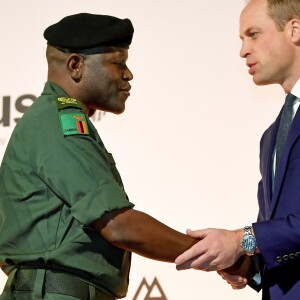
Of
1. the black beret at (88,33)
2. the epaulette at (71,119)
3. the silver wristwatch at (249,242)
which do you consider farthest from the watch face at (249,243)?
the black beret at (88,33)

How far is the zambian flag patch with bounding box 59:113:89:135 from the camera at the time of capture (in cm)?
214

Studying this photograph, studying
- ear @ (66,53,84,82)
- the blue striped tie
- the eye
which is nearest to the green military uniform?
ear @ (66,53,84,82)

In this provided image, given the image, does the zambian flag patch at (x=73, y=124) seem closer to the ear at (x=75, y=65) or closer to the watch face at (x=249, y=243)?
the ear at (x=75, y=65)

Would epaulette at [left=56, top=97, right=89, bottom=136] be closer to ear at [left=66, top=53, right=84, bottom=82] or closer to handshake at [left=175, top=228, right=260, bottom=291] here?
ear at [left=66, top=53, right=84, bottom=82]

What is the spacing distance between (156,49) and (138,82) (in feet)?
0.44

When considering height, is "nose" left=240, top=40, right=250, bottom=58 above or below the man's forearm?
above

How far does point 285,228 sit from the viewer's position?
219 centimetres

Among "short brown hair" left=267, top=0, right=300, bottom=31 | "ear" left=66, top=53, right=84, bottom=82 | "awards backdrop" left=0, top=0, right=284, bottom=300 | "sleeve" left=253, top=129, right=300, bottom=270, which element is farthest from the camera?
"awards backdrop" left=0, top=0, right=284, bottom=300

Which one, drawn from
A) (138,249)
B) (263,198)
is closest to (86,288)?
(138,249)

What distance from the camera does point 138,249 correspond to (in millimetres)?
2150

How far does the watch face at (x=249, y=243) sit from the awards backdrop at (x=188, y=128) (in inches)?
27.4

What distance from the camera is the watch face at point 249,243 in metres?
2.29

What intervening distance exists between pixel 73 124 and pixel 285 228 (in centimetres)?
59

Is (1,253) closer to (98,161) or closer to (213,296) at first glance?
(98,161)
